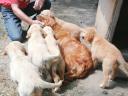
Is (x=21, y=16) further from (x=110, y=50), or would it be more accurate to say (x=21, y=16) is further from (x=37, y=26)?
(x=110, y=50)

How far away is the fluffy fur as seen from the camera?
453 cm

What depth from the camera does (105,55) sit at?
14.5ft

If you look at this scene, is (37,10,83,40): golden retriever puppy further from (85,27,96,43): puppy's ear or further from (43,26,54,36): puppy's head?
(85,27,96,43): puppy's ear

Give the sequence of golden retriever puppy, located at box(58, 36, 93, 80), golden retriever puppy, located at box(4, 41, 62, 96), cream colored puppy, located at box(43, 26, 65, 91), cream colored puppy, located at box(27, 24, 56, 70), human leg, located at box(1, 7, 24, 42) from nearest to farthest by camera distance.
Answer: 1. golden retriever puppy, located at box(4, 41, 62, 96)
2. cream colored puppy, located at box(27, 24, 56, 70)
3. cream colored puppy, located at box(43, 26, 65, 91)
4. golden retriever puppy, located at box(58, 36, 93, 80)
5. human leg, located at box(1, 7, 24, 42)

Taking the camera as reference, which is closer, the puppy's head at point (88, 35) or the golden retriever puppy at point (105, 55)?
the golden retriever puppy at point (105, 55)

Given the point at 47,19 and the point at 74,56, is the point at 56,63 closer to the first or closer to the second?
the point at 74,56

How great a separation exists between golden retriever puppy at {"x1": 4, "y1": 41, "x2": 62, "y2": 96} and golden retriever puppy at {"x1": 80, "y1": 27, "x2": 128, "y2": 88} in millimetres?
631

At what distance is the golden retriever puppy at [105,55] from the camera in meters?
4.32

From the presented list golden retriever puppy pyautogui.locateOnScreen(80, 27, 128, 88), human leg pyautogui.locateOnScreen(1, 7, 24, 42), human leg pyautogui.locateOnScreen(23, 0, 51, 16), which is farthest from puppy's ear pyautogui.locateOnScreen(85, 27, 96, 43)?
human leg pyautogui.locateOnScreen(23, 0, 51, 16)

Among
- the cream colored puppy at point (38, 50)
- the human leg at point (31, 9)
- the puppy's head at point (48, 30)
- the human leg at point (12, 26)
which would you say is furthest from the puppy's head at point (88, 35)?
the human leg at point (31, 9)

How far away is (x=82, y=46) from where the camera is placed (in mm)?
4746

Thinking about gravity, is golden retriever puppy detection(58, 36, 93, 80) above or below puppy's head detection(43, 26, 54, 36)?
below

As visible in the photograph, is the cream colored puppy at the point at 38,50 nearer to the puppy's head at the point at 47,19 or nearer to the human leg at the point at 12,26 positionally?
the puppy's head at the point at 47,19

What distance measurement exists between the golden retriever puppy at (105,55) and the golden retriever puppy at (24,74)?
0.63 metres
